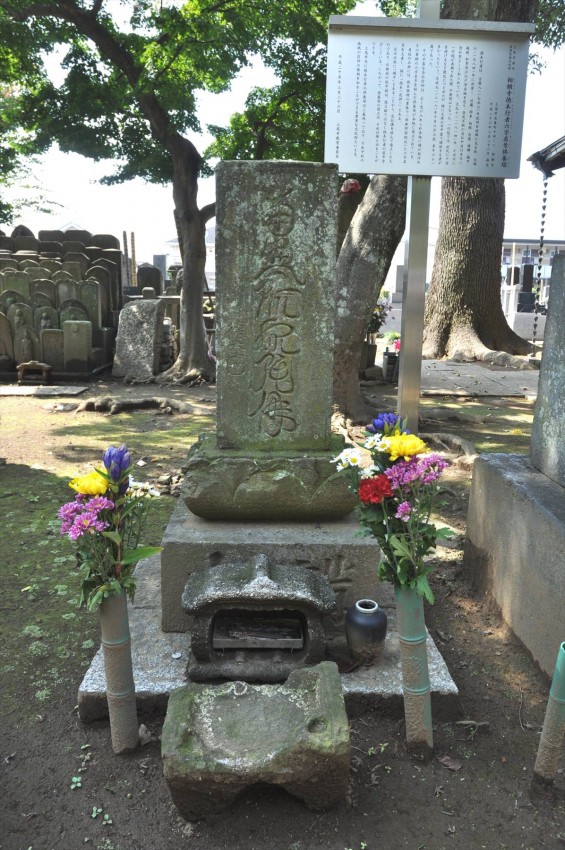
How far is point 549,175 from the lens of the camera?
4.29 metres

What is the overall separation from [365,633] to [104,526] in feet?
4.17

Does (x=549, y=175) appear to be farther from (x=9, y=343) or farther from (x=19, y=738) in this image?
(x=9, y=343)

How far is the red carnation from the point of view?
94.8 inches

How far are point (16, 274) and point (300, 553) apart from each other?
36.2 feet

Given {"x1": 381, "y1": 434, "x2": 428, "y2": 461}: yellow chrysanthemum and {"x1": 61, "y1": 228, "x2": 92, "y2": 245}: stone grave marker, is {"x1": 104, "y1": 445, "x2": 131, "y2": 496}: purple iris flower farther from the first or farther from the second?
{"x1": 61, "y1": 228, "x2": 92, "y2": 245}: stone grave marker

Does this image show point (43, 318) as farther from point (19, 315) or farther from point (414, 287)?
point (414, 287)

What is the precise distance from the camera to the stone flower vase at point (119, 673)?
2436 millimetres

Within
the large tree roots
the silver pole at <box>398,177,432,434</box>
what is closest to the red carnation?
the silver pole at <box>398,177,432,434</box>

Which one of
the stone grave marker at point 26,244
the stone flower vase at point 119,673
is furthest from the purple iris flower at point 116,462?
the stone grave marker at point 26,244

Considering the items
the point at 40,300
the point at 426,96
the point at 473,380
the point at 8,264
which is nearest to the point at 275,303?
the point at 426,96

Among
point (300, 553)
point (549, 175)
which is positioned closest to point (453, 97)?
point (549, 175)

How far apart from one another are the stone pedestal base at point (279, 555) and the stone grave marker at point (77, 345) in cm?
845

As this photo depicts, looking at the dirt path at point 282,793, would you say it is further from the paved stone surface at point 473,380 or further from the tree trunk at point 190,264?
the tree trunk at point 190,264

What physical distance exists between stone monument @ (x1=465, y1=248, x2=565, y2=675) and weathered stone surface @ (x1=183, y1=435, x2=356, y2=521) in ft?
2.99
